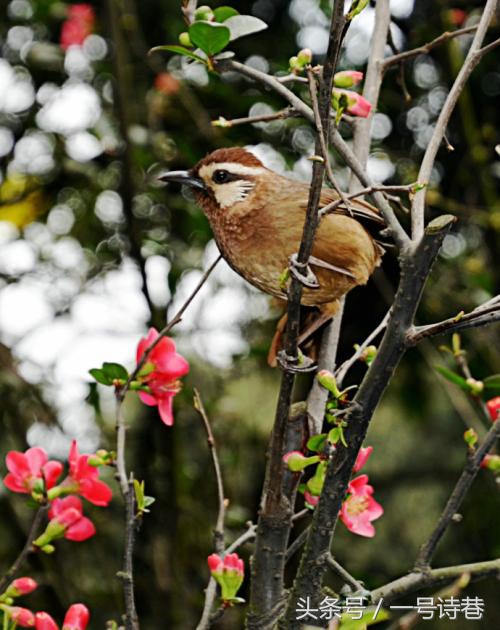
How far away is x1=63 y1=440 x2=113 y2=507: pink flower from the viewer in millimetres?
1448

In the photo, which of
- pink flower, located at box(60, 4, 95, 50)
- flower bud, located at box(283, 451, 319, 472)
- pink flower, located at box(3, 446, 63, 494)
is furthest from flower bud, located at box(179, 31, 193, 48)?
pink flower, located at box(60, 4, 95, 50)

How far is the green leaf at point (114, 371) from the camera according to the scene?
4.61 ft

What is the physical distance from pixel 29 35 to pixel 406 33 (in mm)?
1245

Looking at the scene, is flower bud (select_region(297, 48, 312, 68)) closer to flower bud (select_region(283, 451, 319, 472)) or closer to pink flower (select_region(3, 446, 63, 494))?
flower bud (select_region(283, 451, 319, 472))

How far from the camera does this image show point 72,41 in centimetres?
289

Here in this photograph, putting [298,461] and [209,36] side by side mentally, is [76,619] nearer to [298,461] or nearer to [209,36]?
[298,461]

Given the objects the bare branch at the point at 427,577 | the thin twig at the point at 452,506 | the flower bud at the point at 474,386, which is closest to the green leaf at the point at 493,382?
the flower bud at the point at 474,386

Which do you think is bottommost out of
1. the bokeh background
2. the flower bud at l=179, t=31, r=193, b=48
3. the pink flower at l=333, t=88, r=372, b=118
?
the bokeh background

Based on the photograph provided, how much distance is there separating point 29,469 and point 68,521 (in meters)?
0.10

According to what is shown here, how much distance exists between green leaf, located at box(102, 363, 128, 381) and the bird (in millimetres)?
318

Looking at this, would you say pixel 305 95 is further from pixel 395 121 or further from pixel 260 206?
pixel 260 206

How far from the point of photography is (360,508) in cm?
143

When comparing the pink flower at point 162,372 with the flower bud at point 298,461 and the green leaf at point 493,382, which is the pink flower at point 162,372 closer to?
the flower bud at point 298,461

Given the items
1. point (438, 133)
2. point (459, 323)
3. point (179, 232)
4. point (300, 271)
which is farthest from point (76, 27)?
point (459, 323)
